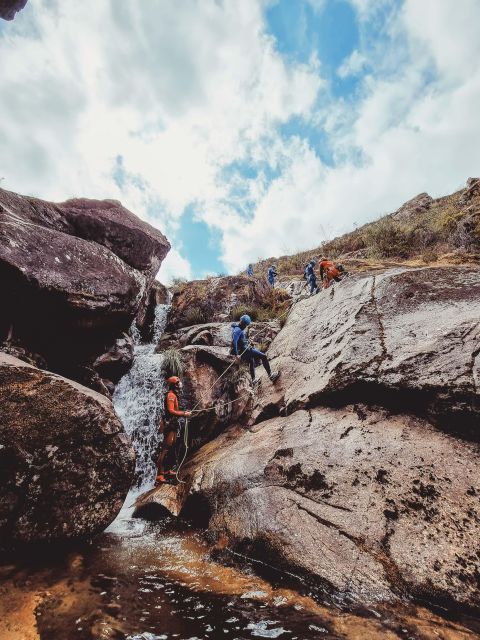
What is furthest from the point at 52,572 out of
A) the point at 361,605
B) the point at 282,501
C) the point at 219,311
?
the point at 219,311

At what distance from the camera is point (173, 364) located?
9.20 m

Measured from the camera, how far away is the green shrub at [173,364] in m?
9.14

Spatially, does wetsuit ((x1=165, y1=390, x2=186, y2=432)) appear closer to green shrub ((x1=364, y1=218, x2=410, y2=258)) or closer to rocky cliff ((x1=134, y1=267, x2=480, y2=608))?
rocky cliff ((x1=134, y1=267, x2=480, y2=608))

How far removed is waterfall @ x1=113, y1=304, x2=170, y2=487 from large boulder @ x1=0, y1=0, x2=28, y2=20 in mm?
10357

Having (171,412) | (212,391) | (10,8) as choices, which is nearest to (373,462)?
(171,412)

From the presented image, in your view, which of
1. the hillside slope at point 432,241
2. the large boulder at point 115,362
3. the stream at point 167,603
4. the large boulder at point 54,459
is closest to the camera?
the stream at point 167,603

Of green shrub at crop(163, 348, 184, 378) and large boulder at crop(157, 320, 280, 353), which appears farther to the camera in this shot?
large boulder at crop(157, 320, 280, 353)

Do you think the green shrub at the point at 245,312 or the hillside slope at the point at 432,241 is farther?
the green shrub at the point at 245,312

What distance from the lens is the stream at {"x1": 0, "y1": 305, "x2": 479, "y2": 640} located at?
261cm

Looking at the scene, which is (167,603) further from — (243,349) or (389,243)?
(389,243)

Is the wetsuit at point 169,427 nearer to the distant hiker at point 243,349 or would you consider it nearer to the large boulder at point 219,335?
the distant hiker at point 243,349

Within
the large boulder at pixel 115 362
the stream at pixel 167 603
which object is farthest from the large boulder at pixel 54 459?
the large boulder at pixel 115 362

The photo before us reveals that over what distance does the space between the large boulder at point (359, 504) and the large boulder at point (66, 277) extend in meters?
4.59

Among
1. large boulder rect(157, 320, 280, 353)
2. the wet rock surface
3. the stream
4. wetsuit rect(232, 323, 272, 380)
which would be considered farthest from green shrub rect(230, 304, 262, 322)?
the stream
